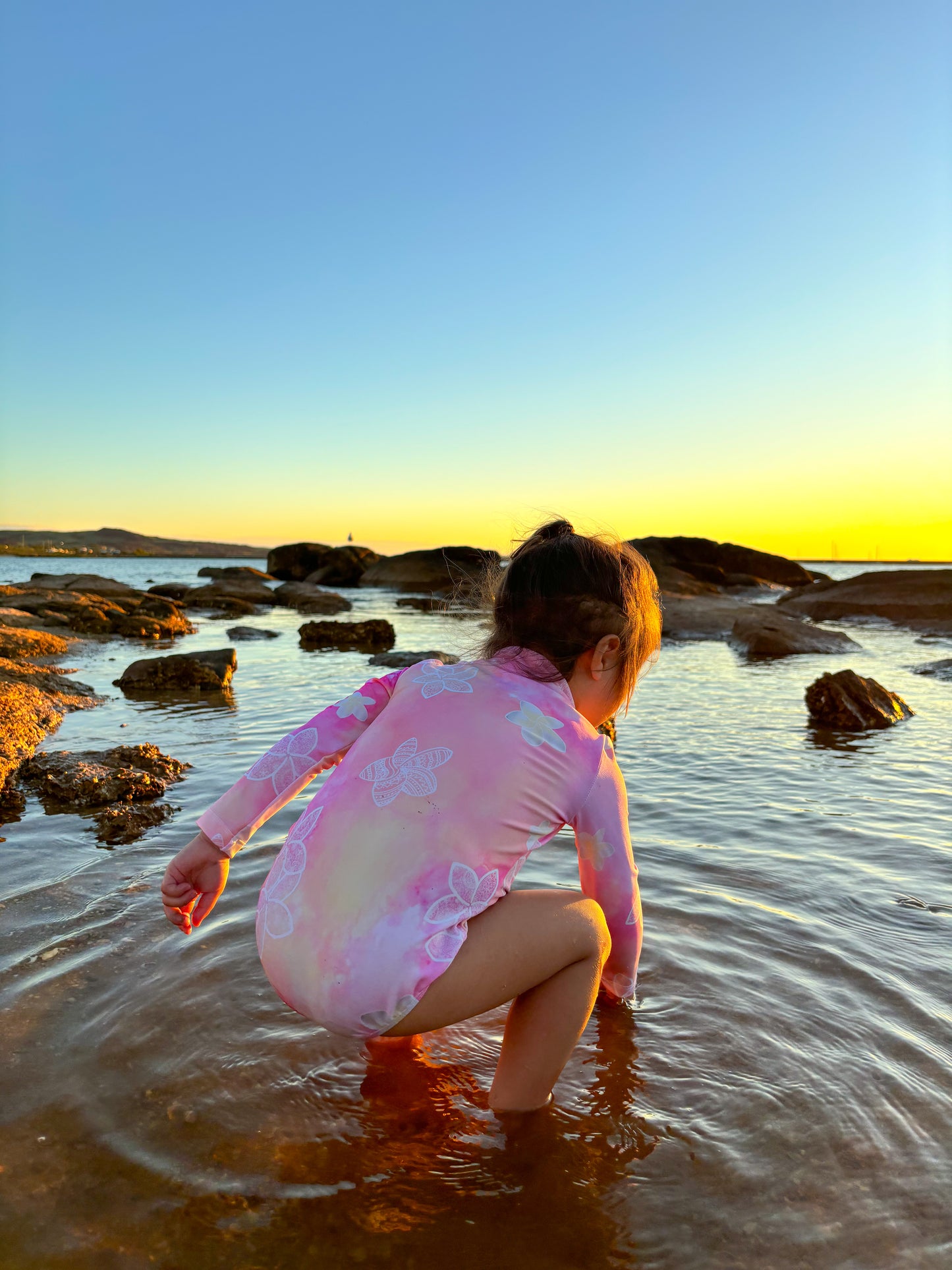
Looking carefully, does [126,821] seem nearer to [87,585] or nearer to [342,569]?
[87,585]

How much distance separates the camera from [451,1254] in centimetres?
179

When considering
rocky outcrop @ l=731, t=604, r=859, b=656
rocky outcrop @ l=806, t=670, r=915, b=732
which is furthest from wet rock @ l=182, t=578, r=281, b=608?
rocky outcrop @ l=806, t=670, r=915, b=732

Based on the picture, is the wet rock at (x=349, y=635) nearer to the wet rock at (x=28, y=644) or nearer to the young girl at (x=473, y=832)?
the wet rock at (x=28, y=644)

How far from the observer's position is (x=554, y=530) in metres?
2.48

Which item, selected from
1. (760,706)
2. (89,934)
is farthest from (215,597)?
(89,934)

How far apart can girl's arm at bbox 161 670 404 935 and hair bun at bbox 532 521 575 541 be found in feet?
1.79

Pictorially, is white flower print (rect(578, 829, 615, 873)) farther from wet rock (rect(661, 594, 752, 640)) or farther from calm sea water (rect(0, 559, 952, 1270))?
wet rock (rect(661, 594, 752, 640))

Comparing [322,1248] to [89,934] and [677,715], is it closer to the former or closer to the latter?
[89,934]

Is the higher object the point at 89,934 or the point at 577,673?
the point at 577,673

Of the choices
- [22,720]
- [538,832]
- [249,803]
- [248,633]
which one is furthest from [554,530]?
[248,633]

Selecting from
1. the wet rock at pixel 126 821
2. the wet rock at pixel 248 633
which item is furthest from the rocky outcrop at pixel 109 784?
the wet rock at pixel 248 633

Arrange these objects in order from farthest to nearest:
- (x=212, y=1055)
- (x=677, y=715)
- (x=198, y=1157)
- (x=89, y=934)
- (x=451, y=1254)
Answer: (x=677, y=715) → (x=89, y=934) → (x=212, y=1055) → (x=198, y=1157) → (x=451, y=1254)

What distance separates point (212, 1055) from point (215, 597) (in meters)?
26.0

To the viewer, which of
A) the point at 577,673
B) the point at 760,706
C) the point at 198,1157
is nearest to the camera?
the point at 198,1157
